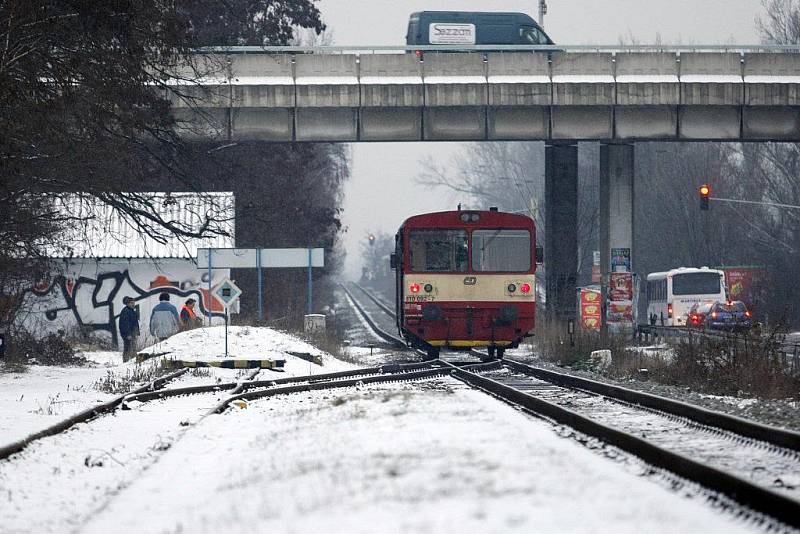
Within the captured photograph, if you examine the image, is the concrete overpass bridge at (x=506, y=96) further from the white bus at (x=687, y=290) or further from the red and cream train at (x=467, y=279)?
the red and cream train at (x=467, y=279)

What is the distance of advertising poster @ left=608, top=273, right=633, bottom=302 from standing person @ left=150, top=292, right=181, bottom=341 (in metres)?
13.8

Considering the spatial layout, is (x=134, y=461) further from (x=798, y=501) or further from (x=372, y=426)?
(x=798, y=501)

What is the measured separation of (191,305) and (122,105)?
21528 mm

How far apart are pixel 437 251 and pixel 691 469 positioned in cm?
1815

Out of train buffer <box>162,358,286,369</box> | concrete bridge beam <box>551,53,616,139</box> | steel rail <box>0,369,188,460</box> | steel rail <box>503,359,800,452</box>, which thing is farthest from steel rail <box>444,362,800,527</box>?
concrete bridge beam <box>551,53,616,139</box>

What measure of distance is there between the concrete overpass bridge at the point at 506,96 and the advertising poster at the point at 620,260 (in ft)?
15.2

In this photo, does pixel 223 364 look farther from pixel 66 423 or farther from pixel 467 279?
pixel 66 423

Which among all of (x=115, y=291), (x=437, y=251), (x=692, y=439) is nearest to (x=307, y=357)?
(x=437, y=251)

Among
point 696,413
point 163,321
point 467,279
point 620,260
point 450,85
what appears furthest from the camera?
point 620,260

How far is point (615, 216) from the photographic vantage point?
44.2m

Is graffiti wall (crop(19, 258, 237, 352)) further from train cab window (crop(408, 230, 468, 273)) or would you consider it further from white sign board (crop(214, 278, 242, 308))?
train cab window (crop(408, 230, 468, 273))

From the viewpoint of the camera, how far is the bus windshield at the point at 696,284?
2015 inches

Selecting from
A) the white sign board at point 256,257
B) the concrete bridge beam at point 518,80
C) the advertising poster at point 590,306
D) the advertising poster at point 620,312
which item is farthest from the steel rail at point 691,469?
the advertising poster at point 590,306

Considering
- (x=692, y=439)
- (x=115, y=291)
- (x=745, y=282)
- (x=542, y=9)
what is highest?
(x=542, y=9)
